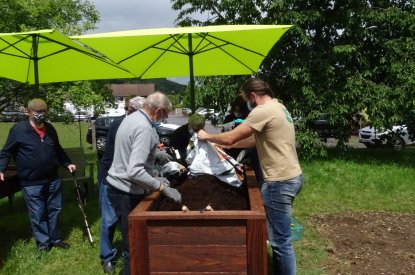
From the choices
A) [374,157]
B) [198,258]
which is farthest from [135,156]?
[374,157]

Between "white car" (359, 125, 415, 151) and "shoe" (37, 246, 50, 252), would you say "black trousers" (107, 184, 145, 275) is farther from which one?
"white car" (359, 125, 415, 151)

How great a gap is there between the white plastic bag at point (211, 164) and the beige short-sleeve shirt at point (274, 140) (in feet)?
1.54

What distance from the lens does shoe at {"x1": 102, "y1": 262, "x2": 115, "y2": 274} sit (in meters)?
4.54

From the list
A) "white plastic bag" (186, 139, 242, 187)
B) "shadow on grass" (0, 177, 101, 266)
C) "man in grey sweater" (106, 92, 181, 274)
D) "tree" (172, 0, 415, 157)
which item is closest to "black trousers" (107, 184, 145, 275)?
"man in grey sweater" (106, 92, 181, 274)

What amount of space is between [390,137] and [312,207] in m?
6.80

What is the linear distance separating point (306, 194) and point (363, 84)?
408cm

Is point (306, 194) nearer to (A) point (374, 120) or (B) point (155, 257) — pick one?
(A) point (374, 120)

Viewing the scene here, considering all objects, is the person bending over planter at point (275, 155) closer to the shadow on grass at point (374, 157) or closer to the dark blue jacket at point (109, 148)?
the dark blue jacket at point (109, 148)

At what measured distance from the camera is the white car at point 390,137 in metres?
12.2

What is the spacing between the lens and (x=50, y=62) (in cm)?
619

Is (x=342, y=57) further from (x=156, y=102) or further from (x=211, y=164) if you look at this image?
(x=156, y=102)

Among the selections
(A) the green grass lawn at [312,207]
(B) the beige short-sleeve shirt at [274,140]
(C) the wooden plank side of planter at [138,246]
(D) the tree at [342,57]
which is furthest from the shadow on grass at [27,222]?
(D) the tree at [342,57]

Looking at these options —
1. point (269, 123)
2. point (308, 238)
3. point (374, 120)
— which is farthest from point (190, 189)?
point (374, 120)

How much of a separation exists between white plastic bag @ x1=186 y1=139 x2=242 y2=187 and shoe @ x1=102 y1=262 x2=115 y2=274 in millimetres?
1397
